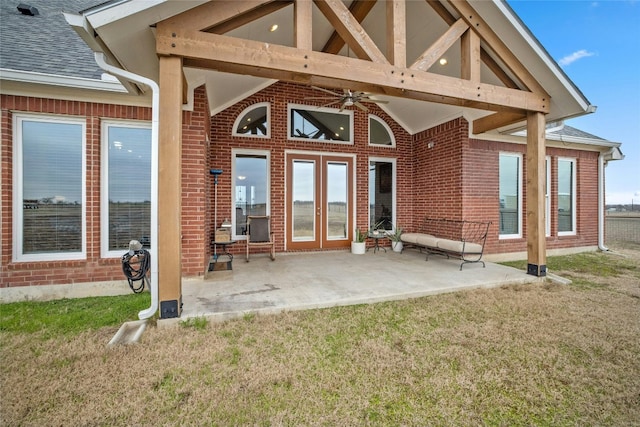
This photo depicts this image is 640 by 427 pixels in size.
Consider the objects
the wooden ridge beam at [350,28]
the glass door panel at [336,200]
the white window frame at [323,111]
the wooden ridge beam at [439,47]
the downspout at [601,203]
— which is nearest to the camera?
the wooden ridge beam at [350,28]

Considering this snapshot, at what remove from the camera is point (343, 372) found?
81.7 inches

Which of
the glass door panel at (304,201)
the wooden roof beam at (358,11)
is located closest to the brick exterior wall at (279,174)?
the glass door panel at (304,201)

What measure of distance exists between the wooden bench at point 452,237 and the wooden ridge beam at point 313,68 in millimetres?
2584

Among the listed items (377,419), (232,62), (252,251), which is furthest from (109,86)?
(377,419)

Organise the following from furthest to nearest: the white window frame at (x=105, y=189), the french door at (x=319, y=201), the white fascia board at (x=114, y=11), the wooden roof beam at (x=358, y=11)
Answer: the french door at (x=319, y=201), the wooden roof beam at (x=358, y=11), the white window frame at (x=105, y=189), the white fascia board at (x=114, y=11)

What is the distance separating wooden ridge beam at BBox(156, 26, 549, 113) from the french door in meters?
3.21

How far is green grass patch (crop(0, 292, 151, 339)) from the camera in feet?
9.16

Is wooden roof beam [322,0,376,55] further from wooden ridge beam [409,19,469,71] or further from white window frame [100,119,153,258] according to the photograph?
white window frame [100,119,153,258]

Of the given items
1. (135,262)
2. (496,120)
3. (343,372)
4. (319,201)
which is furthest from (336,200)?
(343,372)

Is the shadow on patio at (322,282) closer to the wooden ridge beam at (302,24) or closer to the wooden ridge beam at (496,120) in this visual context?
the wooden ridge beam at (496,120)

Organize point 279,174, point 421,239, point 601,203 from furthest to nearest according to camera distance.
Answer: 1. point 601,203
2. point 279,174
3. point 421,239

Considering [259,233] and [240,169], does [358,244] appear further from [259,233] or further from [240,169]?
[240,169]

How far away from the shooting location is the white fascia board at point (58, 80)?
3.31 m

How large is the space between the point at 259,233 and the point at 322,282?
235cm
